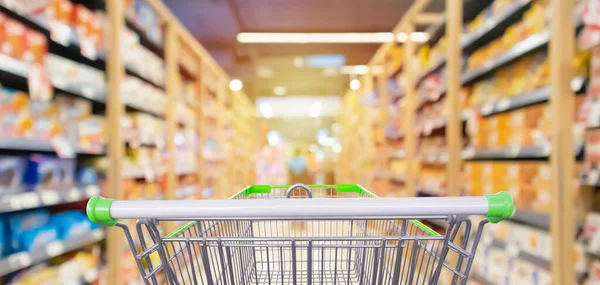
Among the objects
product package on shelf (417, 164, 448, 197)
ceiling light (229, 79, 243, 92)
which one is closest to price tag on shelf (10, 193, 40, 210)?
product package on shelf (417, 164, 448, 197)

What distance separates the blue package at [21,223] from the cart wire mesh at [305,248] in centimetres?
97

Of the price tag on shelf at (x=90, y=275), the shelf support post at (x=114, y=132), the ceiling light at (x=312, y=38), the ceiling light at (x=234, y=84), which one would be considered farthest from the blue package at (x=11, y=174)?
the ceiling light at (x=312, y=38)

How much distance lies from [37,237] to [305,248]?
1.58m

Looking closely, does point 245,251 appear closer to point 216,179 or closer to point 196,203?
point 196,203

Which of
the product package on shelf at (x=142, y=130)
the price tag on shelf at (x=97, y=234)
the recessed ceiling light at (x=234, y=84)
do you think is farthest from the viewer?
the recessed ceiling light at (x=234, y=84)

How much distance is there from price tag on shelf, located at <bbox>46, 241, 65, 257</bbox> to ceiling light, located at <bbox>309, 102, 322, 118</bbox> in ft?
32.0

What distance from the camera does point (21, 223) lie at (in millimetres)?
1831

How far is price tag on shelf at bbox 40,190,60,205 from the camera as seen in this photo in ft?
6.06

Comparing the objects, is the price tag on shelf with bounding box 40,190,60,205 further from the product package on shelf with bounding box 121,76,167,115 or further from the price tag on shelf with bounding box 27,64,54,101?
the product package on shelf with bounding box 121,76,167,115

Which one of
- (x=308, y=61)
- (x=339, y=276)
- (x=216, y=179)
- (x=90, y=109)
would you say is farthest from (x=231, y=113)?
(x=339, y=276)

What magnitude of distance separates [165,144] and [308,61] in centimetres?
604

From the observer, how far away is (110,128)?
2340 millimetres

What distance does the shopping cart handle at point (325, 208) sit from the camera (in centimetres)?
64

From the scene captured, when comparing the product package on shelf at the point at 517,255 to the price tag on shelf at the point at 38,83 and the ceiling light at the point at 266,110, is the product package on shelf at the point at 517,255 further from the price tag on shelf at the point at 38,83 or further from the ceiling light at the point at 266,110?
the ceiling light at the point at 266,110
